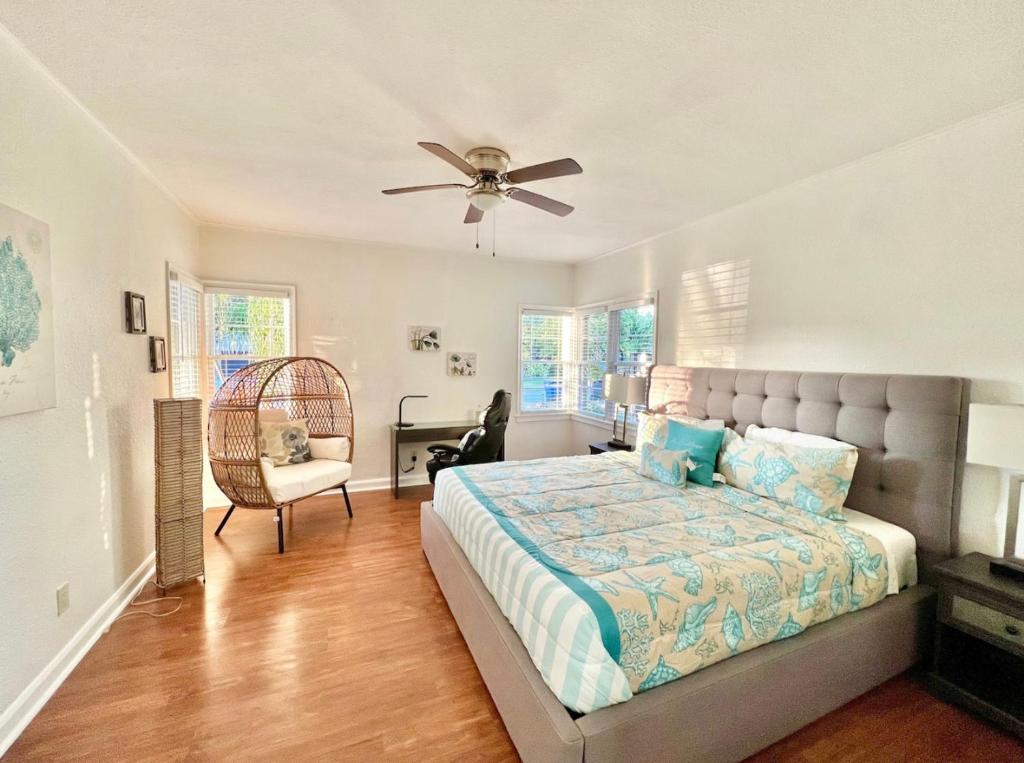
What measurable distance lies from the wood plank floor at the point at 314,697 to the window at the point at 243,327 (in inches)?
84.5

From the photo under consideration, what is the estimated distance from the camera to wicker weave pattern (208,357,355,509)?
125 inches

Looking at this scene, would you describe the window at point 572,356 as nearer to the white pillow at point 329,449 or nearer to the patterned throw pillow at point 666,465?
the patterned throw pillow at point 666,465

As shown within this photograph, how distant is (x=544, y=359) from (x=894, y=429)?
363 centimetres

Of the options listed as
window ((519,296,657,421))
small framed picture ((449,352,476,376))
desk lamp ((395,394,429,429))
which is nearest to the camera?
desk lamp ((395,394,429,429))

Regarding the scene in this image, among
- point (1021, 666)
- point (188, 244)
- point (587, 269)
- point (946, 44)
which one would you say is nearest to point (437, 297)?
point (587, 269)

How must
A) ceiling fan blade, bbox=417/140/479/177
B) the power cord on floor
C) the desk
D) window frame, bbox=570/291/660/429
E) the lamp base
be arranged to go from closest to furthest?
the lamp base → ceiling fan blade, bbox=417/140/479/177 → the power cord on floor → window frame, bbox=570/291/660/429 → the desk

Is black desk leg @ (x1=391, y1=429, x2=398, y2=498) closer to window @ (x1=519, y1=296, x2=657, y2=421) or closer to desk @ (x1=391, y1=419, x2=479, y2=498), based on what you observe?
desk @ (x1=391, y1=419, x2=479, y2=498)

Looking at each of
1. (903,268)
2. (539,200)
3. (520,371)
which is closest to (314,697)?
(539,200)

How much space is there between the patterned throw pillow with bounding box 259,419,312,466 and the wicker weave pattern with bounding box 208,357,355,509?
0.26 metres

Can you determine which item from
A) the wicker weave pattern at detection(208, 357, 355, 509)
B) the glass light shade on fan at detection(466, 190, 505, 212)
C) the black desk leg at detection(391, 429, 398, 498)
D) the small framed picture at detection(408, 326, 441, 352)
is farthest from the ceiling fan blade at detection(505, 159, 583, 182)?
the black desk leg at detection(391, 429, 398, 498)

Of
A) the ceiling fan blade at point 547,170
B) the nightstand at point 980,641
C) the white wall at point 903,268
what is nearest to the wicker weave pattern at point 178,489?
the ceiling fan blade at point 547,170

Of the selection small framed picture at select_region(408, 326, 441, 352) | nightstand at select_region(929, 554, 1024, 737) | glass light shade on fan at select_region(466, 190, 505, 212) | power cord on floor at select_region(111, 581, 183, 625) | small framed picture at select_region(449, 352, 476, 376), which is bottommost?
power cord on floor at select_region(111, 581, 183, 625)

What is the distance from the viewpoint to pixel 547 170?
208 centimetres

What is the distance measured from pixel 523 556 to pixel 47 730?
1.93 metres
